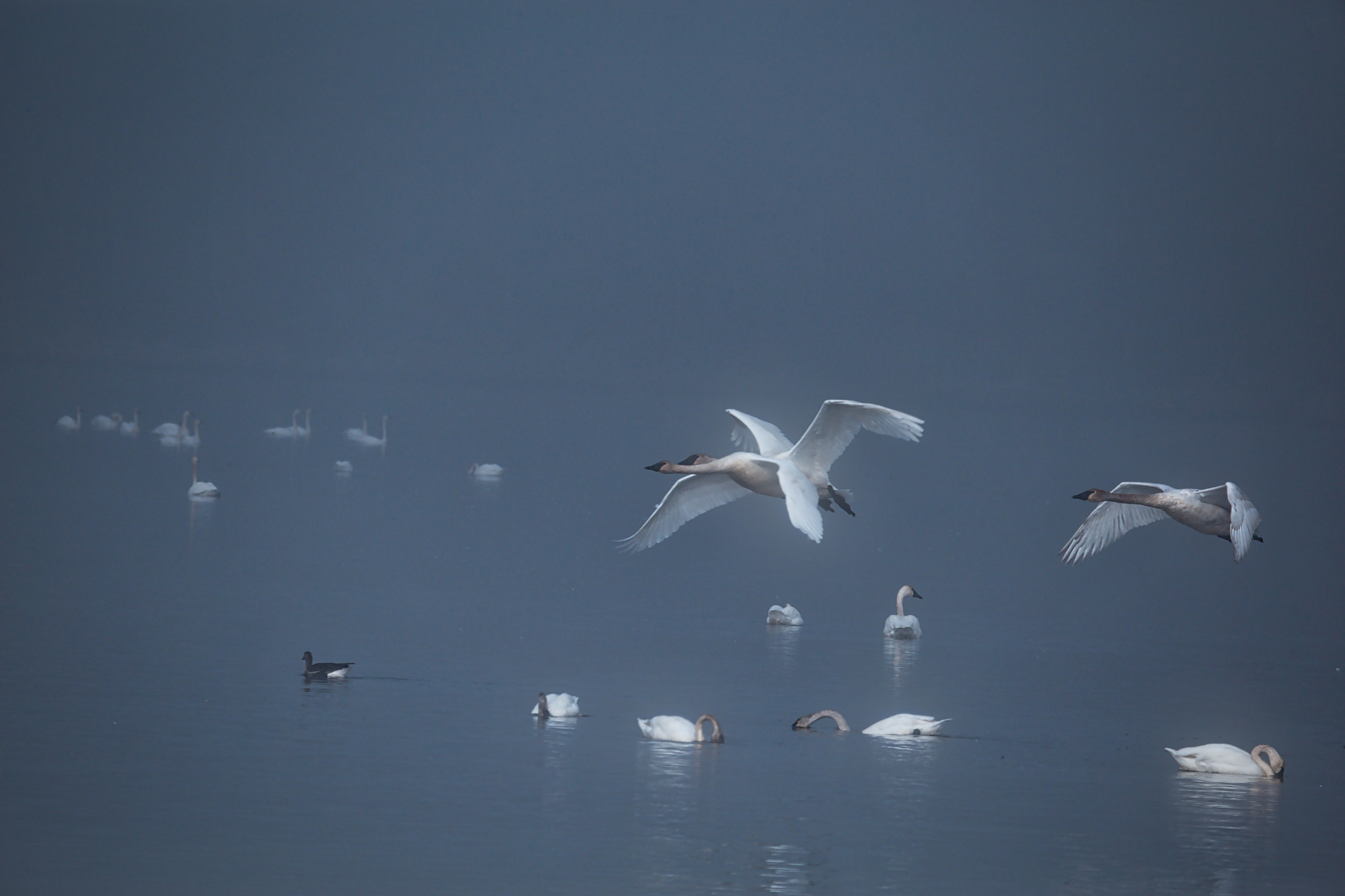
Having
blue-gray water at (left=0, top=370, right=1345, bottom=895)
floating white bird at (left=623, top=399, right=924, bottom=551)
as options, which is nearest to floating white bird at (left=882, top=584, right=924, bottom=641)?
blue-gray water at (left=0, top=370, right=1345, bottom=895)

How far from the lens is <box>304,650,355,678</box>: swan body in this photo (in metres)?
19.4

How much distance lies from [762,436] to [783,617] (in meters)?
5.84

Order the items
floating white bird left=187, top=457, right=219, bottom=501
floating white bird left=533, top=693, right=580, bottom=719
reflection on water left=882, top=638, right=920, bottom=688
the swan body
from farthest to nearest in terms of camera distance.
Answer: floating white bird left=187, top=457, right=219, bottom=501, reflection on water left=882, top=638, right=920, bottom=688, the swan body, floating white bird left=533, top=693, right=580, bottom=719

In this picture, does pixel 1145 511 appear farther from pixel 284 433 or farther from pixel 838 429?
pixel 284 433

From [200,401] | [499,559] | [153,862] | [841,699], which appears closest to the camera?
Answer: [153,862]

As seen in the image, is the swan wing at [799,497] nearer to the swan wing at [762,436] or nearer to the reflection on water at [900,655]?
the swan wing at [762,436]

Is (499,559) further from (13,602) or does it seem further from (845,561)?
(13,602)

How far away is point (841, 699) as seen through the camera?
64.3 feet

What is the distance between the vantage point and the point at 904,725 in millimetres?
18016

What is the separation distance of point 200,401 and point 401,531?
47191mm

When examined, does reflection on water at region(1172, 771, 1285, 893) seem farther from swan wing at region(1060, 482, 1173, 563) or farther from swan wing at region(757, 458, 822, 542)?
swan wing at region(757, 458, 822, 542)

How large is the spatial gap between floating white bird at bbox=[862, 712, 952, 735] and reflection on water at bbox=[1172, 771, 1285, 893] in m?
2.23

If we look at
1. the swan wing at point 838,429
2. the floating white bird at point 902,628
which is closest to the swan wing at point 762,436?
the swan wing at point 838,429

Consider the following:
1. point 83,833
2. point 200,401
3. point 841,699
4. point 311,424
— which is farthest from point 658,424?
point 83,833
